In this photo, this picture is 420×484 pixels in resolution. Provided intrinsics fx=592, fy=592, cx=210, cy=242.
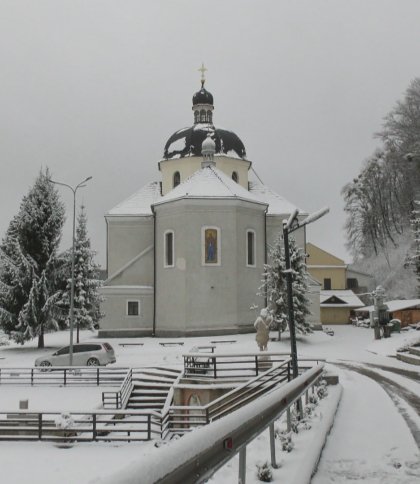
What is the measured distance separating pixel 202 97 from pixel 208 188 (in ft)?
43.5

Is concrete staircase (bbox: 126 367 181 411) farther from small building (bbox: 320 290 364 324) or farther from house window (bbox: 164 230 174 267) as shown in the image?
small building (bbox: 320 290 364 324)

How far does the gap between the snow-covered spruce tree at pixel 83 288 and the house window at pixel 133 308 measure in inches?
75.9

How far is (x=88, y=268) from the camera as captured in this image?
40.4m

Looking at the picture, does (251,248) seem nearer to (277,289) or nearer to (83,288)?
(277,289)

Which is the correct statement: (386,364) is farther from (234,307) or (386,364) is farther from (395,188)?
(395,188)

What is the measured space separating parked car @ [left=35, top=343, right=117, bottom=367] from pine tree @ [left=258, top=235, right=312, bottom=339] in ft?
37.3

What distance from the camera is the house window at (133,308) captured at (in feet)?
133

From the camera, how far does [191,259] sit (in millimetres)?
38438

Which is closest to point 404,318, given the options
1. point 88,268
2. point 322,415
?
point 88,268

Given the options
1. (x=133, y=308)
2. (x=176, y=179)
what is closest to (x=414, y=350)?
(x=133, y=308)

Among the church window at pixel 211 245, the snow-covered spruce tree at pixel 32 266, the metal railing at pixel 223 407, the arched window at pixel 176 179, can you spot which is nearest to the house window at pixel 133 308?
the snow-covered spruce tree at pixel 32 266

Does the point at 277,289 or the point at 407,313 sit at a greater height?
the point at 277,289

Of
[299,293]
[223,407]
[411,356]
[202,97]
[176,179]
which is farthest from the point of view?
[202,97]

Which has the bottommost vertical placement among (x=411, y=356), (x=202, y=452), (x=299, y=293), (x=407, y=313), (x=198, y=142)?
(x=411, y=356)
